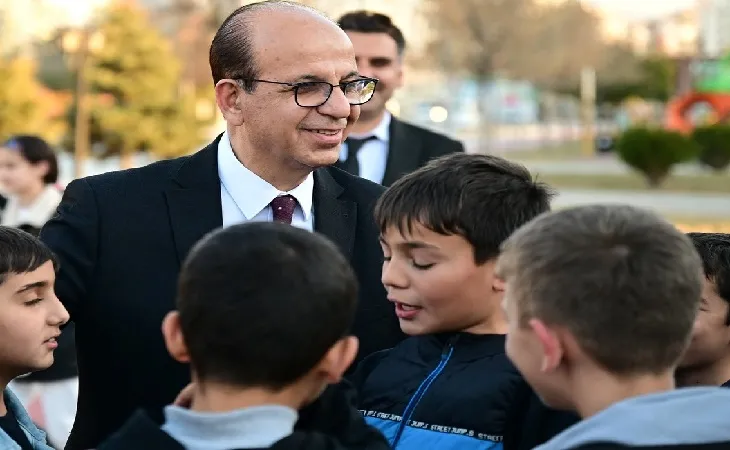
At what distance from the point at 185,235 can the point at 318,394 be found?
4.16 feet

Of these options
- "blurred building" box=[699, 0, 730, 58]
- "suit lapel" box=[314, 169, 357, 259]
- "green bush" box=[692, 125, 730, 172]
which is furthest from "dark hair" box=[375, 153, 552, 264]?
"blurred building" box=[699, 0, 730, 58]

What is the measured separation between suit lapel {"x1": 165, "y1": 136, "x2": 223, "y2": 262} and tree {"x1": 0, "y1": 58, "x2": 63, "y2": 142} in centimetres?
3844

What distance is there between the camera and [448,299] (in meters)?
3.08

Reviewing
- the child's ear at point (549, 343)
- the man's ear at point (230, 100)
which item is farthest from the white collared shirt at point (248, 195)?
the child's ear at point (549, 343)

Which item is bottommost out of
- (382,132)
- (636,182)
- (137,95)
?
(636,182)

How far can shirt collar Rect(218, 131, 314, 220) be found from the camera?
3.70m

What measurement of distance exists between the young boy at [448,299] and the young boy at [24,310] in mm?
929

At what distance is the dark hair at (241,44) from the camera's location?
3.82 metres

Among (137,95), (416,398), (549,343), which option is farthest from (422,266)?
(137,95)

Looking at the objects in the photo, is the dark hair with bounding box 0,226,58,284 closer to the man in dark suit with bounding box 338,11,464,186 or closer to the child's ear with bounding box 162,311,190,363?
the child's ear with bounding box 162,311,190,363

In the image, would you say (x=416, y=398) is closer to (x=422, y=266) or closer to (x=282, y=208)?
(x=422, y=266)

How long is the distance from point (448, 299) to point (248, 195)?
35.0 inches

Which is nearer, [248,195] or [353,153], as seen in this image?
[248,195]

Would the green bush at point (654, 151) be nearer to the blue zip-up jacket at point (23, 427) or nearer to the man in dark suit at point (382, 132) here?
the man in dark suit at point (382, 132)
